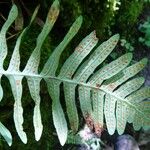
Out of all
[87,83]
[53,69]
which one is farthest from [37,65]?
[87,83]

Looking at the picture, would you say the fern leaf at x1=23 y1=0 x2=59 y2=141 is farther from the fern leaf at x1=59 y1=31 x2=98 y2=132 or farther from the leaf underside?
the fern leaf at x1=59 y1=31 x2=98 y2=132

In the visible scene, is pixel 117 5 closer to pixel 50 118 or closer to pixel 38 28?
pixel 38 28

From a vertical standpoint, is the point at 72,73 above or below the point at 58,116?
above

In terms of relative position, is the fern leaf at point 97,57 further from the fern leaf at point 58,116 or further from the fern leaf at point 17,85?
the fern leaf at point 17,85

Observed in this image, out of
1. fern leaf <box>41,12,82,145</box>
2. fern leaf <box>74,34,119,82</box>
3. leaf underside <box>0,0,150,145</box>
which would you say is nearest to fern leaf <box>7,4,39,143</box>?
leaf underside <box>0,0,150,145</box>

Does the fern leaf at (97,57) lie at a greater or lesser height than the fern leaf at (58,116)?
greater

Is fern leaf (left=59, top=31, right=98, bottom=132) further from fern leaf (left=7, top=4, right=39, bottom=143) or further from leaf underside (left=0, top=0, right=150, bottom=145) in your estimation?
fern leaf (left=7, top=4, right=39, bottom=143)

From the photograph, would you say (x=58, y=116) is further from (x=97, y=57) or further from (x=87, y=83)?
(x=97, y=57)

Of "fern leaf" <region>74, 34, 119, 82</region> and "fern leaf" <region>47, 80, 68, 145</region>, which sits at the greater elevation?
"fern leaf" <region>74, 34, 119, 82</region>

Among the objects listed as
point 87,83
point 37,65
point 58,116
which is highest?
point 37,65

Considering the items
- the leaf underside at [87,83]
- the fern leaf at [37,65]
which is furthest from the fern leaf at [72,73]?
the fern leaf at [37,65]

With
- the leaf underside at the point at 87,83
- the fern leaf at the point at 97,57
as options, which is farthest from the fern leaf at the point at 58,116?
the fern leaf at the point at 97,57

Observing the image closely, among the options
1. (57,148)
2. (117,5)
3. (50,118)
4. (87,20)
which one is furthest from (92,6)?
(57,148)
